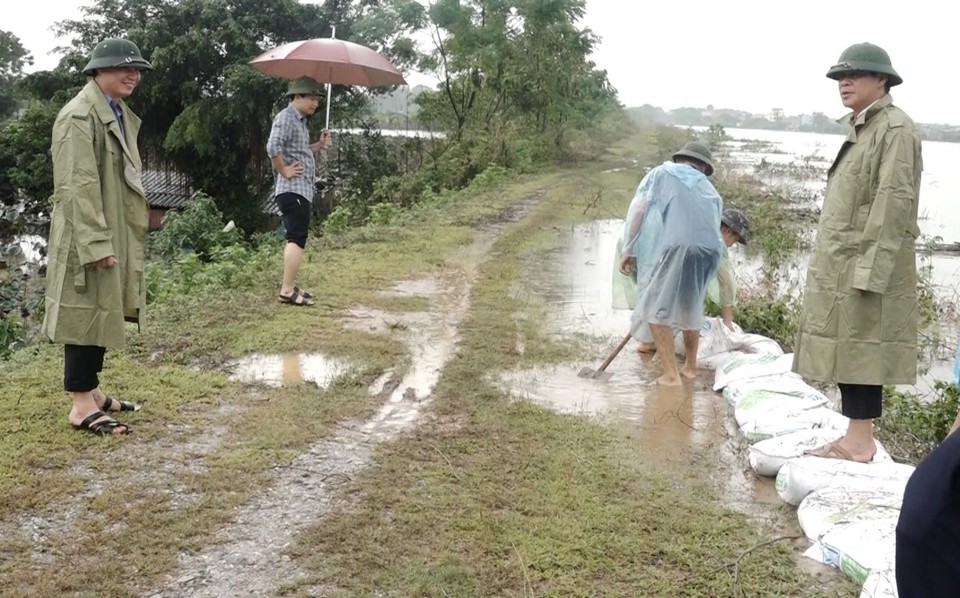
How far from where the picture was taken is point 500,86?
905 inches

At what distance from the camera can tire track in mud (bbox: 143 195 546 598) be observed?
2781 millimetres

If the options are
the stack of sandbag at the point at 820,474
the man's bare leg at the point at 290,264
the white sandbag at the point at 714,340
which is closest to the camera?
the stack of sandbag at the point at 820,474

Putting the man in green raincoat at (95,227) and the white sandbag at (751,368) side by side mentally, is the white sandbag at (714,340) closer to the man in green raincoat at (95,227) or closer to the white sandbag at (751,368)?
the white sandbag at (751,368)

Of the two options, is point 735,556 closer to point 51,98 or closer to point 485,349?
point 485,349

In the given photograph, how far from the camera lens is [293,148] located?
621 centimetres

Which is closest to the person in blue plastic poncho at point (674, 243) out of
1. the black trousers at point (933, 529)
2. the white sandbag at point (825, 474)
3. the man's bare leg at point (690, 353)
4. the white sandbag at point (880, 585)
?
the man's bare leg at point (690, 353)

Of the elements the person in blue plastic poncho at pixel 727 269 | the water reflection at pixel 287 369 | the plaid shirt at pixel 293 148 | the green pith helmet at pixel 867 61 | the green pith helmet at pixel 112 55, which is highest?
the green pith helmet at pixel 867 61

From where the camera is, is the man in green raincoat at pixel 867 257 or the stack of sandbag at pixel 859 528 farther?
the man in green raincoat at pixel 867 257

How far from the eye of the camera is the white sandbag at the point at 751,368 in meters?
4.82

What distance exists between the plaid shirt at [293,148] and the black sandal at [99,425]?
2.76 m

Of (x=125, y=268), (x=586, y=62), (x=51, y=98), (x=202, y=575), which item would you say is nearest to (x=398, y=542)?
(x=202, y=575)

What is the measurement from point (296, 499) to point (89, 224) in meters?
1.50

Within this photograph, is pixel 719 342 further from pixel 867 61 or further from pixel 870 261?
pixel 867 61

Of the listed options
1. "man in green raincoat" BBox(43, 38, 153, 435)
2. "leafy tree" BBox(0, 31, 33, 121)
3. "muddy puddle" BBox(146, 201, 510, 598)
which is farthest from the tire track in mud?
"leafy tree" BBox(0, 31, 33, 121)
